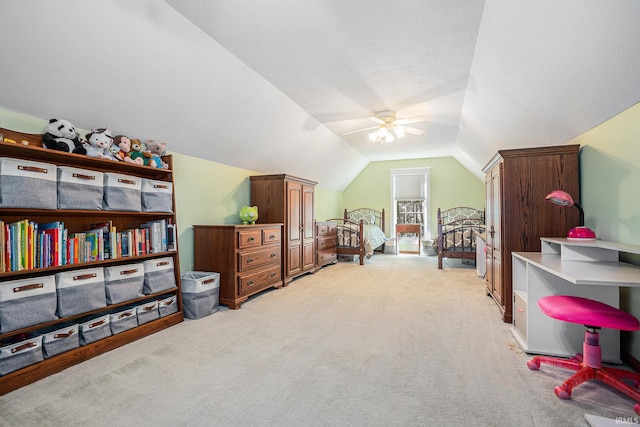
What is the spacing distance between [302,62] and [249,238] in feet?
6.84

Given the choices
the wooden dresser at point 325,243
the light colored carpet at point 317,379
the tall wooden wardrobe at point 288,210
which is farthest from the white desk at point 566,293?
the wooden dresser at point 325,243

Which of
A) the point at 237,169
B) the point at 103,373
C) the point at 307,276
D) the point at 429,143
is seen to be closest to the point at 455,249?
the point at 429,143

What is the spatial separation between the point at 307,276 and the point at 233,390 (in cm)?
338

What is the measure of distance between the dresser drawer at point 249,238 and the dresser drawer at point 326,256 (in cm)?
201

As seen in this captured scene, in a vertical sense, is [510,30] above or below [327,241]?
above

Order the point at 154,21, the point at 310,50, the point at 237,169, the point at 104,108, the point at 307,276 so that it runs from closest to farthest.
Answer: the point at 154,21 → the point at 104,108 → the point at 310,50 → the point at 237,169 → the point at 307,276

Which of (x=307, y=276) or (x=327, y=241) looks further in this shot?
(x=327, y=241)

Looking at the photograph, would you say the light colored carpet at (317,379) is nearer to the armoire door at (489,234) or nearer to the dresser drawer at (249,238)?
the armoire door at (489,234)

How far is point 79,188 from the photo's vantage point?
2.32 m

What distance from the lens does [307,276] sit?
5219 millimetres

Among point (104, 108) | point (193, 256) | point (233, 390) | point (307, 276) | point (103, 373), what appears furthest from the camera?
point (307, 276)

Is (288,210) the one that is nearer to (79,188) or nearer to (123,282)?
(123,282)

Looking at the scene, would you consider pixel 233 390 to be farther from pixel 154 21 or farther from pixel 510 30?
pixel 510 30

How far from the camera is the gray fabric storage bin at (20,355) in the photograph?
1850 millimetres
